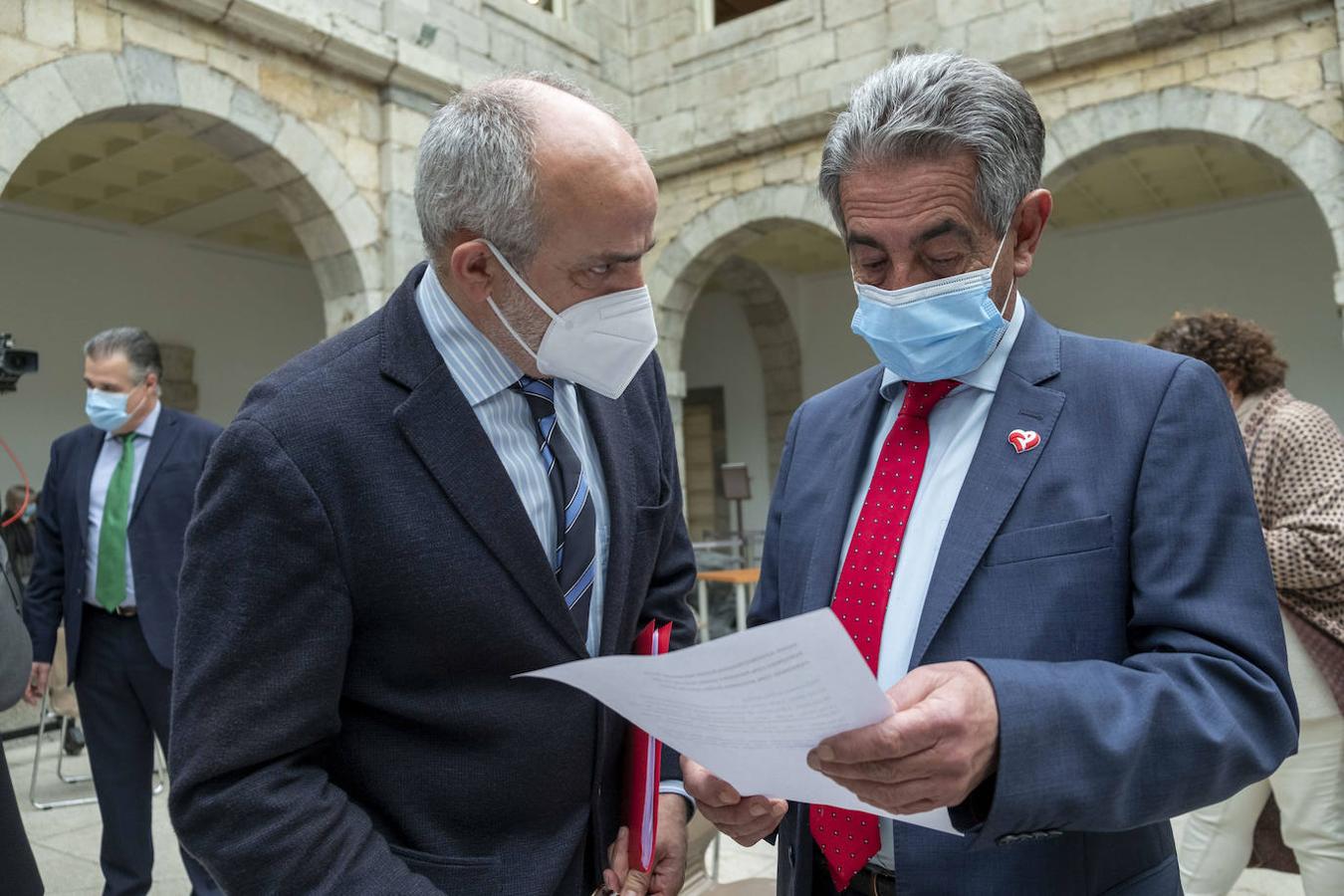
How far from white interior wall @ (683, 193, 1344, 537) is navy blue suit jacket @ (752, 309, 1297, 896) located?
32.3 feet

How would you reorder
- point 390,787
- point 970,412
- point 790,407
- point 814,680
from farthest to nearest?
point 790,407
point 970,412
point 390,787
point 814,680

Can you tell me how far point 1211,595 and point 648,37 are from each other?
860 centimetres

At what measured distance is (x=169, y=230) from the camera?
378 inches

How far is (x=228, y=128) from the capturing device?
19.3 feet

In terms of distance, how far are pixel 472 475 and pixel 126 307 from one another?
9.61m

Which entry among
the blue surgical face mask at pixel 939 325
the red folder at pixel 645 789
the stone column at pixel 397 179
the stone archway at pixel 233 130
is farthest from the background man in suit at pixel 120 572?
the stone column at pixel 397 179

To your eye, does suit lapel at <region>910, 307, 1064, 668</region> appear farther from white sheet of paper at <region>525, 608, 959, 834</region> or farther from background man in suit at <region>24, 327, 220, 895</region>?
background man in suit at <region>24, 327, 220, 895</region>

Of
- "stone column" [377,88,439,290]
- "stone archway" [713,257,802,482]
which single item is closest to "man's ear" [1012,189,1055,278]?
"stone column" [377,88,439,290]

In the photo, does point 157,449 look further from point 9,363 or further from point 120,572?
point 9,363

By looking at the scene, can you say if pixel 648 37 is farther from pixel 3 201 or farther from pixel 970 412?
pixel 970 412

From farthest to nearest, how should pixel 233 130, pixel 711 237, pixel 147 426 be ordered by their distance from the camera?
pixel 711 237 → pixel 233 130 → pixel 147 426

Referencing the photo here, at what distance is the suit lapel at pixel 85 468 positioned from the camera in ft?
11.2

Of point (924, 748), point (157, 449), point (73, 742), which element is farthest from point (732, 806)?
point (73, 742)

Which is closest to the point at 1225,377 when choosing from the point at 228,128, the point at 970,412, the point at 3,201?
the point at 970,412
